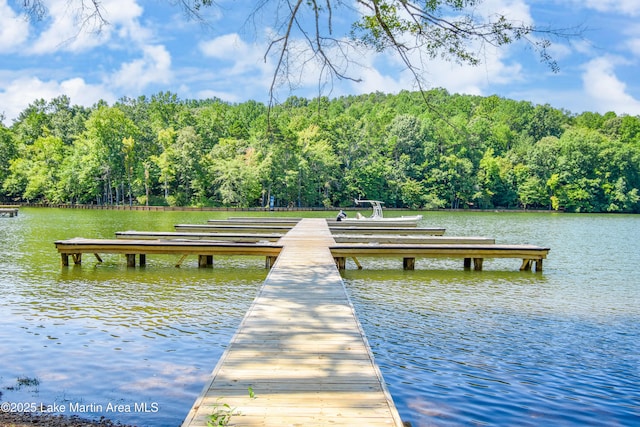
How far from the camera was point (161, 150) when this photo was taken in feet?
232

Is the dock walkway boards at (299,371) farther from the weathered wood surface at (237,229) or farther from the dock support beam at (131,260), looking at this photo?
the weathered wood surface at (237,229)

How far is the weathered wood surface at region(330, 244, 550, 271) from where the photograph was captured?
13766 millimetres

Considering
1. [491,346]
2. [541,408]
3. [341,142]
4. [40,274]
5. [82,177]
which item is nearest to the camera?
[541,408]

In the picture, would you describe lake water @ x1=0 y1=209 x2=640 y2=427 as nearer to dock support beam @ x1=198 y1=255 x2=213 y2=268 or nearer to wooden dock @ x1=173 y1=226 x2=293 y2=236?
dock support beam @ x1=198 y1=255 x2=213 y2=268

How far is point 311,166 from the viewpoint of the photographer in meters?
66.0

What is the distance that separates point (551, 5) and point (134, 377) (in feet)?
21.5

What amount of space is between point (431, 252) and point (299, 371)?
9.96m

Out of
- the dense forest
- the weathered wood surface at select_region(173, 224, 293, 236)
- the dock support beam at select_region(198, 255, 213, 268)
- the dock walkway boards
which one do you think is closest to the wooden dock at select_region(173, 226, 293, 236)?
the weathered wood surface at select_region(173, 224, 293, 236)

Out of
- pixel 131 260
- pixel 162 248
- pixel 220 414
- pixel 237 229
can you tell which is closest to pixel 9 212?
pixel 237 229

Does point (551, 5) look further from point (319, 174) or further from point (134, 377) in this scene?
point (319, 174)

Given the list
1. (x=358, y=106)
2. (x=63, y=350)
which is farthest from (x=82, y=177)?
(x=63, y=350)

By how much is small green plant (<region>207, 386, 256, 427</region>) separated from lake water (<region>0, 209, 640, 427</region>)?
1.49m

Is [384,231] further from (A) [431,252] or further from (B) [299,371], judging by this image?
(B) [299,371]

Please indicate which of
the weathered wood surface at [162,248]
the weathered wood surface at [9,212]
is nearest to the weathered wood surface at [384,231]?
the weathered wood surface at [162,248]
